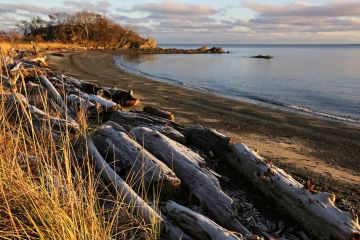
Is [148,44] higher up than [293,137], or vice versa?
[148,44]

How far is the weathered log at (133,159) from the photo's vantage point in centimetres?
493

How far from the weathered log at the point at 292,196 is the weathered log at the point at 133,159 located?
1258 millimetres

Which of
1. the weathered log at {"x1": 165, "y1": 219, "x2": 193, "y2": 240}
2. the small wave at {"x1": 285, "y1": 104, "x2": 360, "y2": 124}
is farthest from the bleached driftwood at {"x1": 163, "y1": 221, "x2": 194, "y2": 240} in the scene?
the small wave at {"x1": 285, "y1": 104, "x2": 360, "y2": 124}

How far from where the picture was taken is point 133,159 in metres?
5.32

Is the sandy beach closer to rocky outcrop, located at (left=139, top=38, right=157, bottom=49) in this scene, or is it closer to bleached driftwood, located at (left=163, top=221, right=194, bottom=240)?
bleached driftwood, located at (left=163, top=221, right=194, bottom=240)

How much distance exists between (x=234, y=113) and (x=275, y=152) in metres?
5.55

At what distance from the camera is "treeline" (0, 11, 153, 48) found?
9306cm

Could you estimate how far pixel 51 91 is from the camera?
9.82m

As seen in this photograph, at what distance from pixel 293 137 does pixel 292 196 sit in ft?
22.5

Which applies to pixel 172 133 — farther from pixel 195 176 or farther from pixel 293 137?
pixel 293 137

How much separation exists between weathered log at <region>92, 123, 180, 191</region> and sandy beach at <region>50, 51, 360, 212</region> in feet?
9.41

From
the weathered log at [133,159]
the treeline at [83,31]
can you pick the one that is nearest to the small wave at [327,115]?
the weathered log at [133,159]

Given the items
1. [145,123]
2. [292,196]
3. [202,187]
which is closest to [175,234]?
[202,187]

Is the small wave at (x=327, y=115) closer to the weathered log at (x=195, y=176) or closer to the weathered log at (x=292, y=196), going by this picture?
the weathered log at (x=292, y=196)
